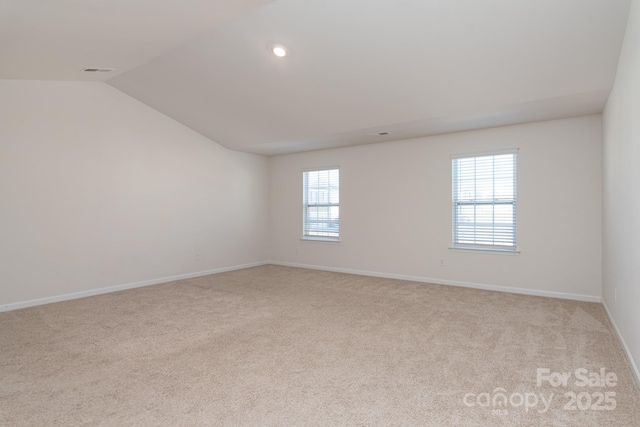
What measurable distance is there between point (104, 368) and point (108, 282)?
9.71ft

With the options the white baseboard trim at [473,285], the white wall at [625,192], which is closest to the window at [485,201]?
the white baseboard trim at [473,285]

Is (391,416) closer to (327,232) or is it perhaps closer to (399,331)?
(399,331)

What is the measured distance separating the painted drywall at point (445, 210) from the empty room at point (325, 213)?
3cm

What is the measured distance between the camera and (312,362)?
9.15 feet

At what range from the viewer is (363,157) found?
6.49 metres

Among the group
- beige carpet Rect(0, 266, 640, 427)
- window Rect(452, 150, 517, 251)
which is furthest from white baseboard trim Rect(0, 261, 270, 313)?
window Rect(452, 150, 517, 251)

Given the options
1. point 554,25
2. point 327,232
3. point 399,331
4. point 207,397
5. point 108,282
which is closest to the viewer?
point 207,397

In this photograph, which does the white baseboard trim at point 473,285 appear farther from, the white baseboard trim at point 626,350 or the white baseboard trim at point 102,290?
the white baseboard trim at point 102,290

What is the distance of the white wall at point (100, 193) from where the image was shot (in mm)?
4453

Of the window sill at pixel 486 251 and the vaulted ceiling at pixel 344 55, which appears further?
the window sill at pixel 486 251

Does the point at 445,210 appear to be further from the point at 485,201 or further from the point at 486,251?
the point at 486,251

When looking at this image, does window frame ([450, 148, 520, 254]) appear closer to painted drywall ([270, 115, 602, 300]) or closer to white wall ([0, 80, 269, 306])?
painted drywall ([270, 115, 602, 300])

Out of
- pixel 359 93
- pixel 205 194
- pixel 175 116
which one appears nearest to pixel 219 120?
pixel 175 116

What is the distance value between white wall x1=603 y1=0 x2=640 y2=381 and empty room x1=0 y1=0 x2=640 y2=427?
0.16ft
